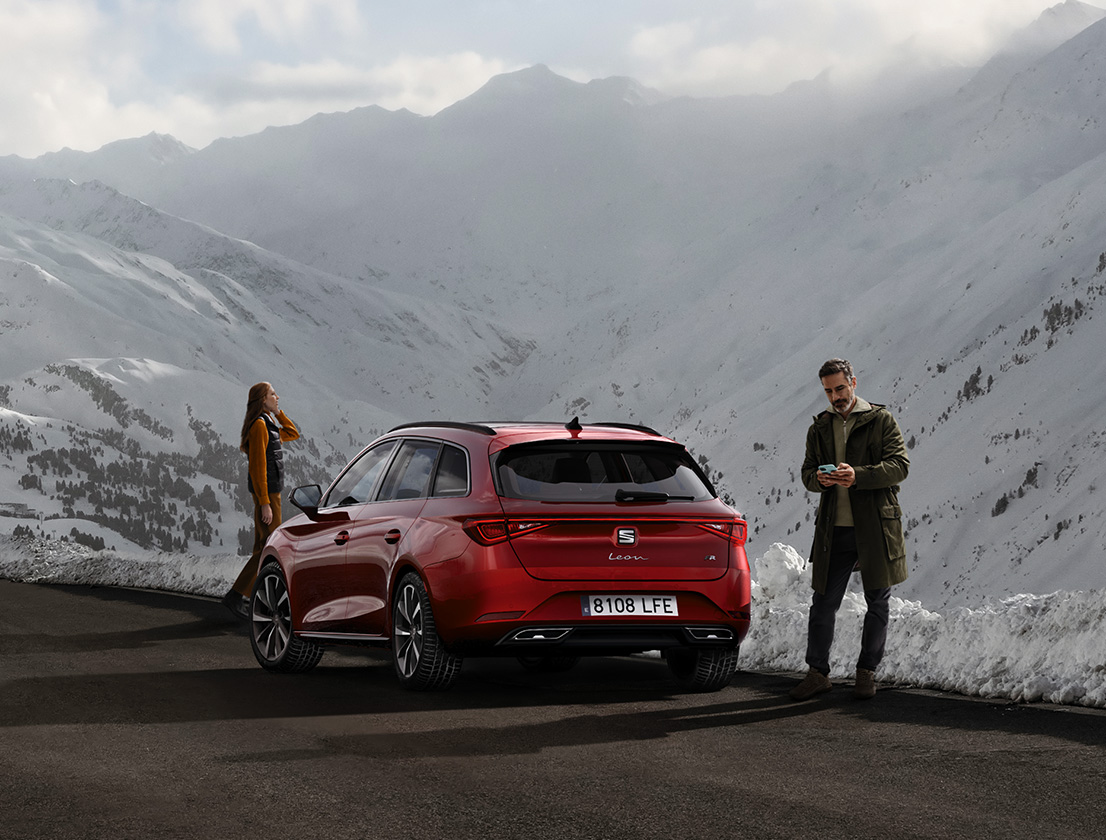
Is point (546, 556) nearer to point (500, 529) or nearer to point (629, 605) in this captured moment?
point (500, 529)

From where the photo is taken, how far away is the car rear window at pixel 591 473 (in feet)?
26.0

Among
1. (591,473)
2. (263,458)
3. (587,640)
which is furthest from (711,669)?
(263,458)

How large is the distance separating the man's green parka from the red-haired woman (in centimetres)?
541

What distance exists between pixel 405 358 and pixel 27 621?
177867 millimetres

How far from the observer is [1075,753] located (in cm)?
627

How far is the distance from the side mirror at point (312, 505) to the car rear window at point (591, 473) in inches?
69.4

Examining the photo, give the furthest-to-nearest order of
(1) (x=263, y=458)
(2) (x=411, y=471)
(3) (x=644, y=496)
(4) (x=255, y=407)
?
1. (4) (x=255, y=407)
2. (1) (x=263, y=458)
3. (2) (x=411, y=471)
4. (3) (x=644, y=496)

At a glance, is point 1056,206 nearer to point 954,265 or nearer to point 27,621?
point 954,265

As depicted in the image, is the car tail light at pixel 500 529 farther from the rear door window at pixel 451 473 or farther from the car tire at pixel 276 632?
the car tire at pixel 276 632

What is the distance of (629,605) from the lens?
7.77 metres

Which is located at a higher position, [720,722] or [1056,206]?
[1056,206]

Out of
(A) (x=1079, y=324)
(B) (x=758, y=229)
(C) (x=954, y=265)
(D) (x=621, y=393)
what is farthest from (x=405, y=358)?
(A) (x=1079, y=324)

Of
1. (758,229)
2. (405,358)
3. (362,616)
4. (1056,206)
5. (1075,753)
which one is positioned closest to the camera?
(1075,753)

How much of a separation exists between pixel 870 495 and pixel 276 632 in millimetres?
4336
